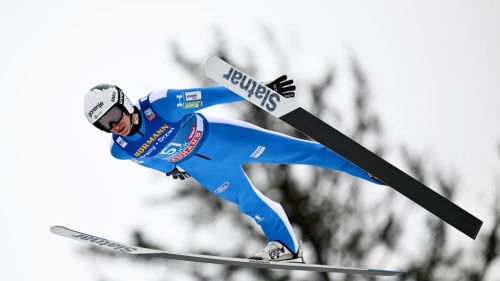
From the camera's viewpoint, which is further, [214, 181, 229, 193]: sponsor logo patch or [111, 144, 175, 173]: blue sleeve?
[214, 181, 229, 193]: sponsor logo patch

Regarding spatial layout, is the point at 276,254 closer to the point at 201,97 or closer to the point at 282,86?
the point at 201,97

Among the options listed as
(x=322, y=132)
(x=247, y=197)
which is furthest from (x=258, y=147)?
(x=322, y=132)

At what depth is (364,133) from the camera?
8.26 m

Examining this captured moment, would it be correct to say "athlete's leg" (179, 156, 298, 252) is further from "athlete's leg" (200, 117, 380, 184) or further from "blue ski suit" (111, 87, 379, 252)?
"athlete's leg" (200, 117, 380, 184)

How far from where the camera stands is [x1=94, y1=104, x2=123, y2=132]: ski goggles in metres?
3.35

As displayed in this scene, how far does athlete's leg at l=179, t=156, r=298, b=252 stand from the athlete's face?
2.00 ft

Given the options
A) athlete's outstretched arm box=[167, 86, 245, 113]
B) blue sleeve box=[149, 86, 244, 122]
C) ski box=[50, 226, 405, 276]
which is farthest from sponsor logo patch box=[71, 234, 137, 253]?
athlete's outstretched arm box=[167, 86, 245, 113]

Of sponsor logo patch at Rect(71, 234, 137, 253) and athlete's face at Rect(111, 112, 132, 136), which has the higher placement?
athlete's face at Rect(111, 112, 132, 136)

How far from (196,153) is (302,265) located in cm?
100

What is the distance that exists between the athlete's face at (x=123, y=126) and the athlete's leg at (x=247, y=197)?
0.61m

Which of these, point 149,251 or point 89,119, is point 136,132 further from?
point 149,251

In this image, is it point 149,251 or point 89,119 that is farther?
point 149,251

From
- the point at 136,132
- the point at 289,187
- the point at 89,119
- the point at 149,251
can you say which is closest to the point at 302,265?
the point at 149,251

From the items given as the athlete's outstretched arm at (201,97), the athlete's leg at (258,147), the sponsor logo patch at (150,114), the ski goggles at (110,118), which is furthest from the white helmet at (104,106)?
the athlete's leg at (258,147)
